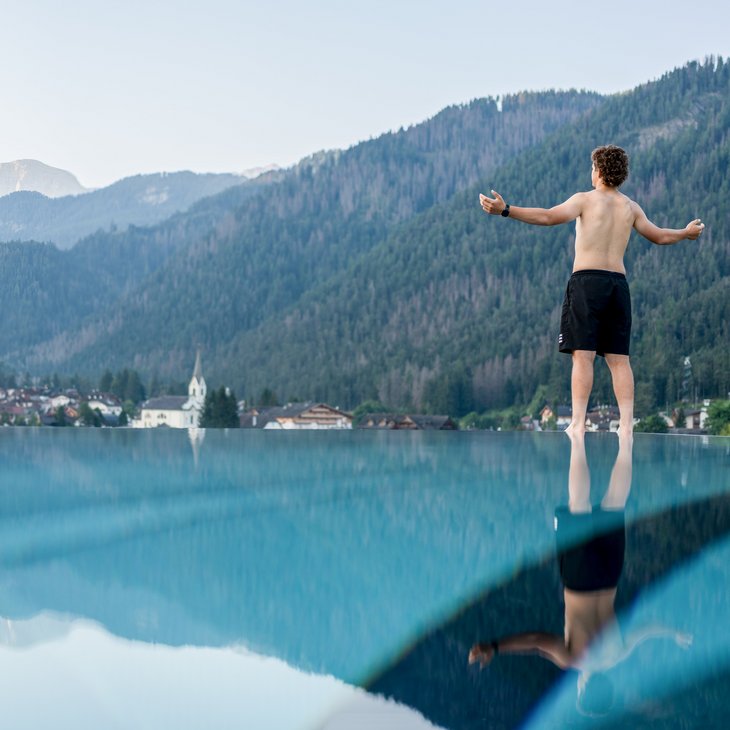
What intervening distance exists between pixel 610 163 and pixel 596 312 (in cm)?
77

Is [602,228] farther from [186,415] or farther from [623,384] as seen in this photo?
[186,415]

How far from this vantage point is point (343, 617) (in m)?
2.52

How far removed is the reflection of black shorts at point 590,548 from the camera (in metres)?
2.68

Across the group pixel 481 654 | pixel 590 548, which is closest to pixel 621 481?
pixel 590 548

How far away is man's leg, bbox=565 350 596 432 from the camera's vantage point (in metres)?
6.04

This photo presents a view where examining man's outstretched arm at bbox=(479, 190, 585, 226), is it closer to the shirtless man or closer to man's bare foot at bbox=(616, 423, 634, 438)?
the shirtless man

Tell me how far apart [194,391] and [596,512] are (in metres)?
176

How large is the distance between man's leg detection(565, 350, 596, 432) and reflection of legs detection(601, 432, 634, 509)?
36 cm

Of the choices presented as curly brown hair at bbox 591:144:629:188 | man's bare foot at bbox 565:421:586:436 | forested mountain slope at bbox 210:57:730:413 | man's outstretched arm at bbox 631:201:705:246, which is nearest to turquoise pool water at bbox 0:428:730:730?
curly brown hair at bbox 591:144:629:188

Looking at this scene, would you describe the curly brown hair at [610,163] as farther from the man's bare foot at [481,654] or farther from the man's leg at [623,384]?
the man's bare foot at [481,654]

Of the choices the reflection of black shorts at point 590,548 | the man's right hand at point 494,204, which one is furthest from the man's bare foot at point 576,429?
the reflection of black shorts at point 590,548

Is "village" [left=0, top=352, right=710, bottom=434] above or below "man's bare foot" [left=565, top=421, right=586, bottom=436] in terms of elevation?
below

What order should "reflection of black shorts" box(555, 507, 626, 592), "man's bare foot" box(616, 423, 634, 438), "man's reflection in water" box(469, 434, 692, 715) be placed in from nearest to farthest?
"man's reflection in water" box(469, 434, 692, 715) < "reflection of black shorts" box(555, 507, 626, 592) < "man's bare foot" box(616, 423, 634, 438)

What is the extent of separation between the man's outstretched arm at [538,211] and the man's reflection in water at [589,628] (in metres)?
2.23
